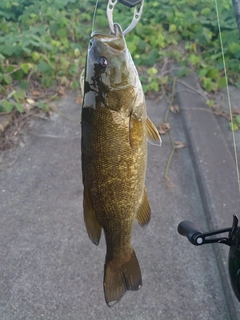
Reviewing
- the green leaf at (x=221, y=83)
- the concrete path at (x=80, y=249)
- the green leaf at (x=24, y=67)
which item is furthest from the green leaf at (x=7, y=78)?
the green leaf at (x=221, y=83)

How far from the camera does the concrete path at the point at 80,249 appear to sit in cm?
235

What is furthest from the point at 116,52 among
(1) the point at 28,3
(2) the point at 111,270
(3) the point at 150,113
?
(1) the point at 28,3

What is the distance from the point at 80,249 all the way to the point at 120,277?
1253 mm

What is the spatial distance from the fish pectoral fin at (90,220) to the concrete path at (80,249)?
115 centimetres

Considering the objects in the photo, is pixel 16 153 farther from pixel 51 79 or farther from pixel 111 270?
pixel 111 270

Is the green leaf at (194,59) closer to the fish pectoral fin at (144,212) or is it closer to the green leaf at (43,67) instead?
the green leaf at (43,67)

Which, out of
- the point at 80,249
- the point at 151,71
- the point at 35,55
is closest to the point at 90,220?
the point at 80,249

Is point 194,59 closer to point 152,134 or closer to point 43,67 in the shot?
point 43,67

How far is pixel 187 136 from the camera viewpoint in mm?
3615

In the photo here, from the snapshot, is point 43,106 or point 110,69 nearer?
point 110,69

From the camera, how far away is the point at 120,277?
151 centimetres

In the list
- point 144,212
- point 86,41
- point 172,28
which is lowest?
point 86,41

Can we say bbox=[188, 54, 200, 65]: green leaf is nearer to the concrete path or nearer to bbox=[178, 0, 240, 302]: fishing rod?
the concrete path

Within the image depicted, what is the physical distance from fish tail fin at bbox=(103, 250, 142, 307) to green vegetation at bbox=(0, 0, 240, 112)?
2.70 metres
